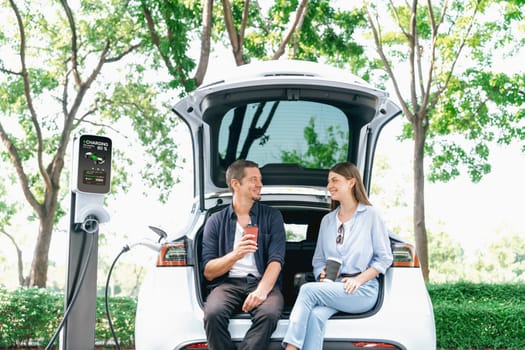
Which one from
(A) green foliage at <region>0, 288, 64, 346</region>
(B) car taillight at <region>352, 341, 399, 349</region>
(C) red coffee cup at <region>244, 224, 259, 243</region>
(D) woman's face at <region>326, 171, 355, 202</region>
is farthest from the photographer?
(A) green foliage at <region>0, 288, 64, 346</region>

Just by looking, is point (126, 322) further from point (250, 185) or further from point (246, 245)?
point (246, 245)

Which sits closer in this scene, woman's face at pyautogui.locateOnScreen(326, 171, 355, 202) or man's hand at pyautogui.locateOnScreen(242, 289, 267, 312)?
man's hand at pyautogui.locateOnScreen(242, 289, 267, 312)

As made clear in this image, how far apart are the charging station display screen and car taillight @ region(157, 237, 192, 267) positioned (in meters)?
1.50

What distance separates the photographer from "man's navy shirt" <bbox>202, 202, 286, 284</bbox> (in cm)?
429

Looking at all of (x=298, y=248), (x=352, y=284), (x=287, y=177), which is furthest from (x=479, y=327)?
(x=352, y=284)

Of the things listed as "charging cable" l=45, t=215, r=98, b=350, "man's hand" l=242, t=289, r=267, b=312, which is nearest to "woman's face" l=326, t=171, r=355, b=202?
"man's hand" l=242, t=289, r=267, b=312

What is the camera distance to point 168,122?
1792 cm

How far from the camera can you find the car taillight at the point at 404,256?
13.5 ft

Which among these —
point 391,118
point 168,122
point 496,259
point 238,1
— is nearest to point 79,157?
point 391,118

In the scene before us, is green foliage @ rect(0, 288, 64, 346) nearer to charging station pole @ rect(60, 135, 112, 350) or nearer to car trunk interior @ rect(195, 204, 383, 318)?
charging station pole @ rect(60, 135, 112, 350)

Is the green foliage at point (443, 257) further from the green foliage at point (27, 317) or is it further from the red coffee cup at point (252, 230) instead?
the red coffee cup at point (252, 230)

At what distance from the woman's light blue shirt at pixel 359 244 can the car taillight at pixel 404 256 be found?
0.17 ft

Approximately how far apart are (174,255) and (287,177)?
1.29 m

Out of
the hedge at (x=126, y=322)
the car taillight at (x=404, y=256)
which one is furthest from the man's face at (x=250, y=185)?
the hedge at (x=126, y=322)
